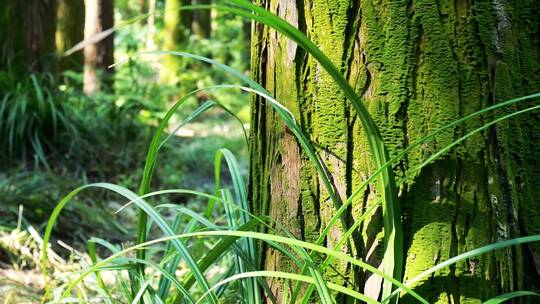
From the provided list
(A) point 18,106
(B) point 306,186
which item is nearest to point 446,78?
(B) point 306,186

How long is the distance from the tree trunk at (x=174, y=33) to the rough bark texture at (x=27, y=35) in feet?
19.3

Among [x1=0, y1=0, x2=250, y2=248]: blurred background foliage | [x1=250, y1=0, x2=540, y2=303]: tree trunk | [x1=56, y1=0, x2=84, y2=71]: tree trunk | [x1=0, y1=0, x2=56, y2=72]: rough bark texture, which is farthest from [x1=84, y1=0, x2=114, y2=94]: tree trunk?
[x1=250, y1=0, x2=540, y2=303]: tree trunk

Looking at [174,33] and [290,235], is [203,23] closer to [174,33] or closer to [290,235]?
[174,33]

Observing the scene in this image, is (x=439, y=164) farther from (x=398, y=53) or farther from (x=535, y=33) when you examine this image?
(x=535, y=33)

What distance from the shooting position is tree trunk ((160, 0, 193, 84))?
39.6 ft

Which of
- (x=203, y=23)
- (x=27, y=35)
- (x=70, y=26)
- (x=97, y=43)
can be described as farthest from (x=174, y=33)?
(x=27, y=35)

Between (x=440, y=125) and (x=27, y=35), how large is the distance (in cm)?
506

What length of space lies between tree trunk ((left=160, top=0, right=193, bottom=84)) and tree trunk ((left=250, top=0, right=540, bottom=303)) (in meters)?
10.7

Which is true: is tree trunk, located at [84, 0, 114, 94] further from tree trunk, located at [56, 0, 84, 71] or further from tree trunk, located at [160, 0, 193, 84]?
tree trunk, located at [160, 0, 193, 84]

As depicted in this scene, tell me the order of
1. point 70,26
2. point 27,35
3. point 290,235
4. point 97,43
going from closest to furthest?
point 290,235 < point 27,35 < point 97,43 < point 70,26

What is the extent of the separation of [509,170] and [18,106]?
4347mm

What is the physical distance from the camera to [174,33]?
1271cm

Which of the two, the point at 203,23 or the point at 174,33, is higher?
the point at 203,23

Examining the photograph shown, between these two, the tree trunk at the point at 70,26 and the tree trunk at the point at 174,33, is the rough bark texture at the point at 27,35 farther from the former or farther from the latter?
the tree trunk at the point at 174,33
